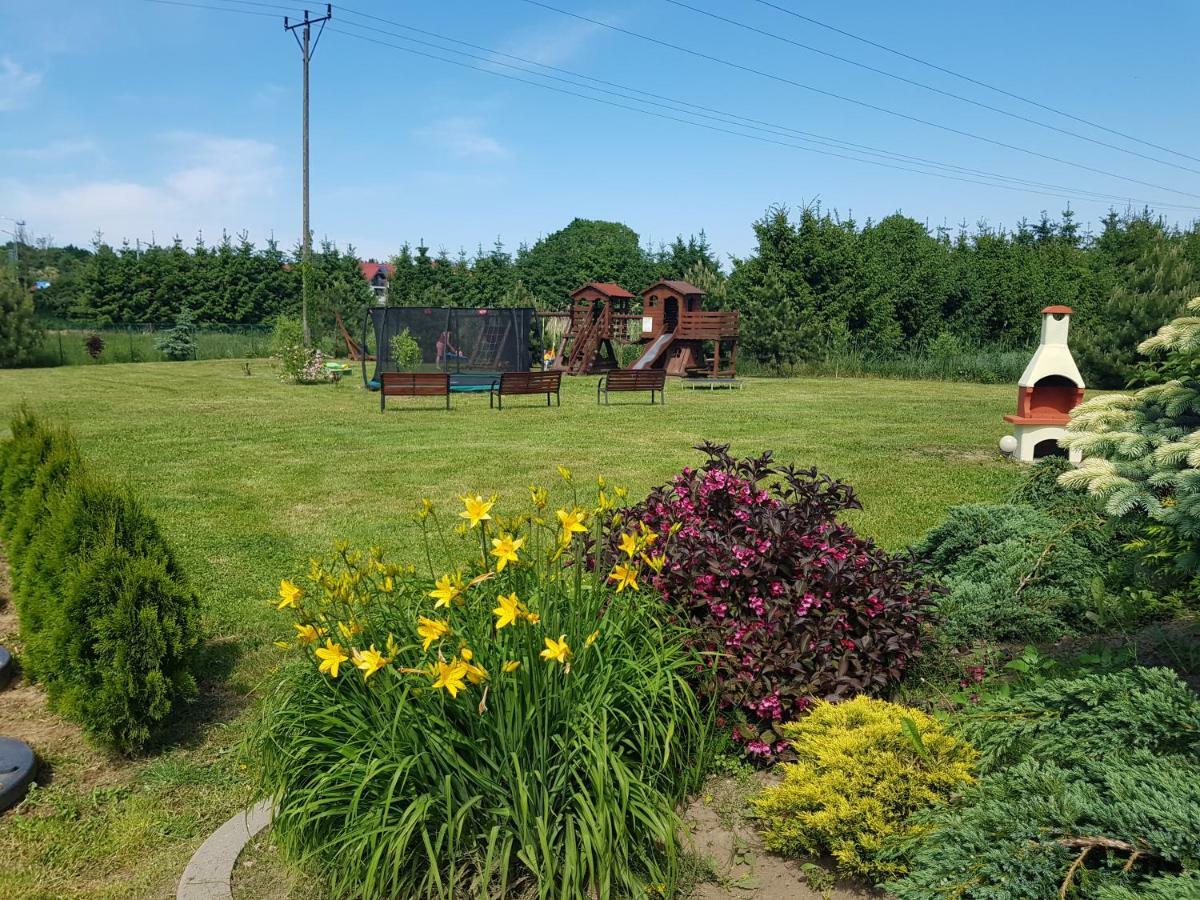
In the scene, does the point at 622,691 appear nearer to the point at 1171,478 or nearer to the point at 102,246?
the point at 1171,478

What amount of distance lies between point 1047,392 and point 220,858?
10.3m

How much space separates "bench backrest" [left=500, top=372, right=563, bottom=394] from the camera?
17016 mm

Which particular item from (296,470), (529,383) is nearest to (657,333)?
(529,383)

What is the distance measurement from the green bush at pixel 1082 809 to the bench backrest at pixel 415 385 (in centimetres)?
1459

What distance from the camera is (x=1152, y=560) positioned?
12.3 ft

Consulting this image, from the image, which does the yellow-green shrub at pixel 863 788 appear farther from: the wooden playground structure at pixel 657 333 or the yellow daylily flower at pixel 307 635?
the wooden playground structure at pixel 657 333

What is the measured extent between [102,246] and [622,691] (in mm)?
43577

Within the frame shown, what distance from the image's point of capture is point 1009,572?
4.80 m

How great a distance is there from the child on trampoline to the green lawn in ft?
8.52

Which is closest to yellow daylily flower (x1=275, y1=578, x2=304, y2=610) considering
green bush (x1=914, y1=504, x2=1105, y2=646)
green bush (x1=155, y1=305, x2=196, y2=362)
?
green bush (x1=914, y1=504, x2=1105, y2=646)

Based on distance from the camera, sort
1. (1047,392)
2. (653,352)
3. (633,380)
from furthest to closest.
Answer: (653,352), (633,380), (1047,392)

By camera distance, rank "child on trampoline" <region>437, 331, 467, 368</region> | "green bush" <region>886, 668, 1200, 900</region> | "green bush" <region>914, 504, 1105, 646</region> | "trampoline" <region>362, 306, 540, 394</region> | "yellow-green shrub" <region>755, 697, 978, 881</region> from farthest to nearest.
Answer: "child on trampoline" <region>437, 331, 467, 368</region>
"trampoline" <region>362, 306, 540, 394</region>
"green bush" <region>914, 504, 1105, 646</region>
"yellow-green shrub" <region>755, 697, 978, 881</region>
"green bush" <region>886, 668, 1200, 900</region>

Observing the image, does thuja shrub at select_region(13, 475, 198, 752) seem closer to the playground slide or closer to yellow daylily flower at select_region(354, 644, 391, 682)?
yellow daylily flower at select_region(354, 644, 391, 682)

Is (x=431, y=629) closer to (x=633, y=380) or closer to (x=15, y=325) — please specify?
(x=633, y=380)
